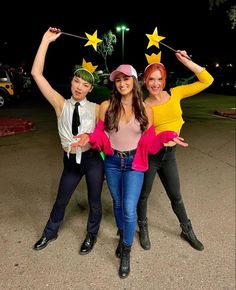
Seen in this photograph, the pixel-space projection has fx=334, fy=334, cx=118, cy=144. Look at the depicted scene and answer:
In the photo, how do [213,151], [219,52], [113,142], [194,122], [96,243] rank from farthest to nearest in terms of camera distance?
[219,52] < [194,122] < [213,151] < [96,243] < [113,142]

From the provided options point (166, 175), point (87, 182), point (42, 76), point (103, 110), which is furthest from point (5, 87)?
point (166, 175)

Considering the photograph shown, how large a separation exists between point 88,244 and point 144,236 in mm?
579

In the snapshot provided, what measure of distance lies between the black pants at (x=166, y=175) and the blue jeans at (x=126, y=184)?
232mm

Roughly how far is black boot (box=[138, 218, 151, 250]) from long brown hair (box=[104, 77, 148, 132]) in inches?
45.1

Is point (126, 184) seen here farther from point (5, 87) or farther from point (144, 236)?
point (5, 87)

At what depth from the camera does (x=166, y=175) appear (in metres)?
3.22

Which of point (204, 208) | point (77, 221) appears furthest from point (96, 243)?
point (204, 208)

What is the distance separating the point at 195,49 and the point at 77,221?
1317 inches

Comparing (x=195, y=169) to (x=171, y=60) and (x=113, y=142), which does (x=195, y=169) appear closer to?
(x=113, y=142)

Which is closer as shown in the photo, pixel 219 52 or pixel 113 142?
pixel 113 142

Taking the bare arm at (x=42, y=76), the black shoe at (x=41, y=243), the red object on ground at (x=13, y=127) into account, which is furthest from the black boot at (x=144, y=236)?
the red object on ground at (x=13, y=127)

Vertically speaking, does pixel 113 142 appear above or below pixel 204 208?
above

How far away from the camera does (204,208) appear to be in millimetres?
4277

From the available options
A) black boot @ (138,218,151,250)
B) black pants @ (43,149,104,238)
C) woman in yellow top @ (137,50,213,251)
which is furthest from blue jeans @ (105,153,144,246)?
black boot @ (138,218,151,250)
